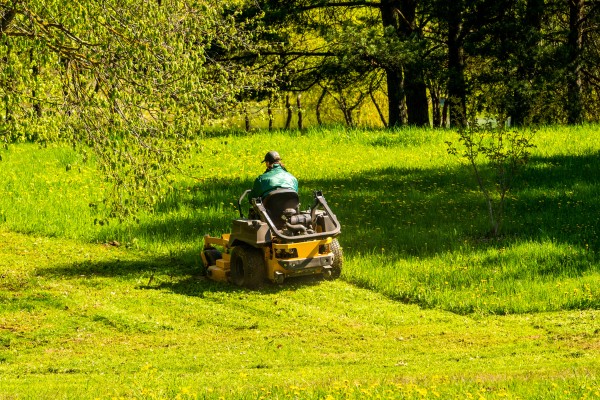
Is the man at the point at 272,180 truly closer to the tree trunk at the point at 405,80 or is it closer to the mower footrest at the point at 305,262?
the mower footrest at the point at 305,262

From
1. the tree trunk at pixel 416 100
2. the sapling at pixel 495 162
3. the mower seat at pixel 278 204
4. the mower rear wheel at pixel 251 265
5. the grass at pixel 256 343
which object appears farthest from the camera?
the tree trunk at pixel 416 100

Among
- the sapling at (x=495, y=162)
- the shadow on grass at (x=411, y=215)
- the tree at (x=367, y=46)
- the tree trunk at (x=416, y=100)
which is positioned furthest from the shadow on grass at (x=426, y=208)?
the tree trunk at (x=416, y=100)

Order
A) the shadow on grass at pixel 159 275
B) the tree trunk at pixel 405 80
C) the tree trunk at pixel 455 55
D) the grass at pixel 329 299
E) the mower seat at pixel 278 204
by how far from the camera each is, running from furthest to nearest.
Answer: the tree trunk at pixel 405 80, the tree trunk at pixel 455 55, the shadow on grass at pixel 159 275, the mower seat at pixel 278 204, the grass at pixel 329 299

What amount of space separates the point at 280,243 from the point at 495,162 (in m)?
6.43

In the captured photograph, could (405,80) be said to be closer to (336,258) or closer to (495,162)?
(495,162)

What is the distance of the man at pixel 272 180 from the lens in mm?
13383

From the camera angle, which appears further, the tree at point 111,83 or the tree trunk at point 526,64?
the tree trunk at point 526,64

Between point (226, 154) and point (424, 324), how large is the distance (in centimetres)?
1495

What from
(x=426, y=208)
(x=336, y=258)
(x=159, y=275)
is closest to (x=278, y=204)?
(x=336, y=258)

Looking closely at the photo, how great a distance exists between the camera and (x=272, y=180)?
13375 millimetres

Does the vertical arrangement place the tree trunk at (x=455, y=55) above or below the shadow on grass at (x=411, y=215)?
above

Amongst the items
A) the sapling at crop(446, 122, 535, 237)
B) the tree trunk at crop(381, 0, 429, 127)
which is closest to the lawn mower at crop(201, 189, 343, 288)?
the sapling at crop(446, 122, 535, 237)

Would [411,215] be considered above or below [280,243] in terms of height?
below

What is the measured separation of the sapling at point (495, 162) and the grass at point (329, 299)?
1.15ft
